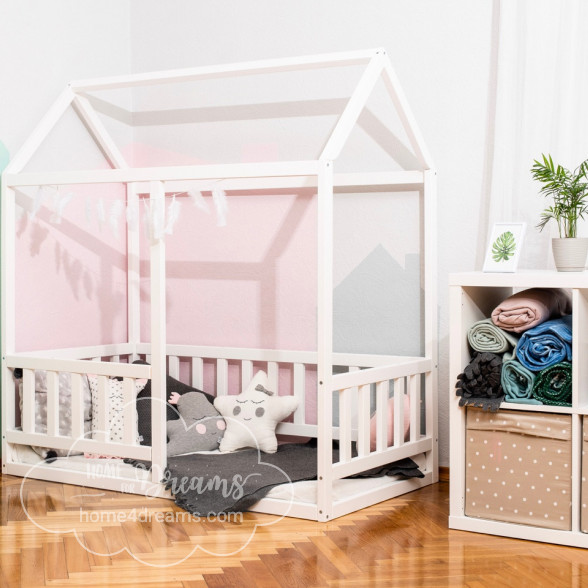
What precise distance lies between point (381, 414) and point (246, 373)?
81cm

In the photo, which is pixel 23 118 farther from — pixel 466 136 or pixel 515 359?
pixel 515 359

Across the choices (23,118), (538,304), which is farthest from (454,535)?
(23,118)

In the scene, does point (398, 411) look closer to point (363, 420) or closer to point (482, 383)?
point (363, 420)

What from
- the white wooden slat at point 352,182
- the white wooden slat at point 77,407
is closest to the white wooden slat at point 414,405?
the white wooden slat at point 352,182

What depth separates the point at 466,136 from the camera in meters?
3.17

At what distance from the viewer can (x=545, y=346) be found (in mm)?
2492

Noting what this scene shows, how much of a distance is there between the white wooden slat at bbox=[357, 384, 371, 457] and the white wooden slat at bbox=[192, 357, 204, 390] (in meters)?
1.03

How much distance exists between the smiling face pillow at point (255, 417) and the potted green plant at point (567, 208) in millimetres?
1204

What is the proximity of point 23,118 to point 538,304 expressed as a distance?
2122 mm

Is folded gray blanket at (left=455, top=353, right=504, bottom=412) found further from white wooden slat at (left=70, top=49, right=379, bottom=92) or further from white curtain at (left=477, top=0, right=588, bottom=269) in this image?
white wooden slat at (left=70, top=49, right=379, bottom=92)

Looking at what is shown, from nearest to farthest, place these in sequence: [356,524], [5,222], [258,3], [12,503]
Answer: [356,524] → [12,503] → [5,222] → [258,3]

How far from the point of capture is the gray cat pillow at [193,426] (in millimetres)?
3199

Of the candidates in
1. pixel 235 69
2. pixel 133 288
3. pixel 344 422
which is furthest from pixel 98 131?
pixel 344 422

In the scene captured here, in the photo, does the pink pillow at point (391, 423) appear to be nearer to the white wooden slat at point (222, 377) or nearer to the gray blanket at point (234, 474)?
the gray blanket at point (234, 474)
